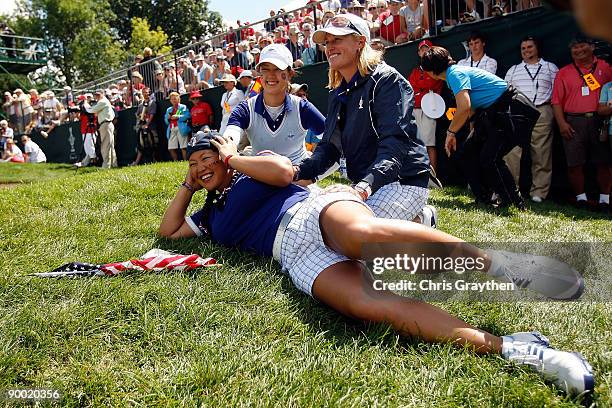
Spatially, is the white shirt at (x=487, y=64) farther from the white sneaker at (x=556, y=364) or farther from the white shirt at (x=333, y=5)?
the white sneaker at (x=556, y=364)

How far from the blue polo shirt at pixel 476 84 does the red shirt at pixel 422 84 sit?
6.35ft

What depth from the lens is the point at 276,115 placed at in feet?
14.6

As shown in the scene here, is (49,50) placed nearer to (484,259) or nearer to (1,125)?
(1,125)

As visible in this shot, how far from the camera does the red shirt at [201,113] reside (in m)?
12.0

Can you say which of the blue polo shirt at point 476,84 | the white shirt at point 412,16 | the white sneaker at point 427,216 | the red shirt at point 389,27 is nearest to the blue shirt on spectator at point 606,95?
the blue polo shirt at point 476,84

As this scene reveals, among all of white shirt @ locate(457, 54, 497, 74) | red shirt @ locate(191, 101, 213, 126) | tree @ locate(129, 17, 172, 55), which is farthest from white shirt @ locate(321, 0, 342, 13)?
tree @ locate(129, 17, 172, 55)

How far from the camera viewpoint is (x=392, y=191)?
3.32m

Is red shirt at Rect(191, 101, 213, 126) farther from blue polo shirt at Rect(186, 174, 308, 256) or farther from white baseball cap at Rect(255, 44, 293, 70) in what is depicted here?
blue polo shirt at Rect(186, 174, 308, 256)

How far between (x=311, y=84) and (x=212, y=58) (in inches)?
176

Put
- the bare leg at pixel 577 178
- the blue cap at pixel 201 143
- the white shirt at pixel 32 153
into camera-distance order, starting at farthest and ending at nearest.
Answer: the white shirt at pixel 32 153 < the bare leg at pixel 577 178 < the blue cap at pixel 201 143

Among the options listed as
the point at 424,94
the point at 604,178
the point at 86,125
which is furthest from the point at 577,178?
the point at 86,125

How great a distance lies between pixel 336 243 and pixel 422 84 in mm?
5973

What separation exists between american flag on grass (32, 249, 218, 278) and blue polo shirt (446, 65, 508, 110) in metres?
3.78

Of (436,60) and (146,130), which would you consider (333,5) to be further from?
(146,130)
